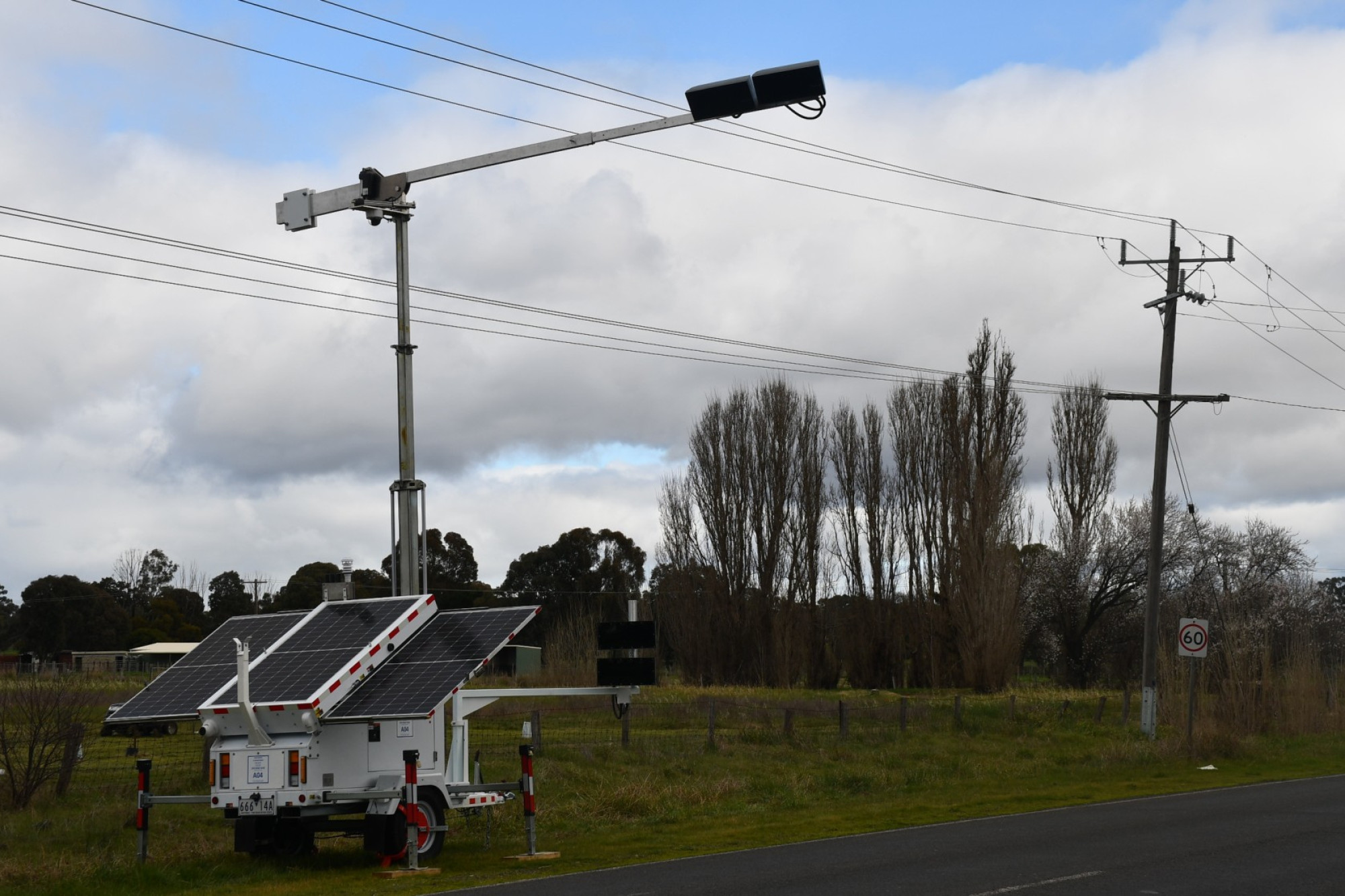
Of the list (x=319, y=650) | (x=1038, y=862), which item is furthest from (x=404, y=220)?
(x=1038, y=862)

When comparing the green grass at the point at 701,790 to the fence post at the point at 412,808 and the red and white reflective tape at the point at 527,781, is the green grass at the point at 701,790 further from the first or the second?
the red and white reflective tape at the point at 527,781

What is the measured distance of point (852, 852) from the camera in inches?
562

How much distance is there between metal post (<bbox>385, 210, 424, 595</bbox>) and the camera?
14.6 metres

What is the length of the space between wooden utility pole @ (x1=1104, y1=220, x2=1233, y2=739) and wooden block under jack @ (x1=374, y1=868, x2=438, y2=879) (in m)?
23.1

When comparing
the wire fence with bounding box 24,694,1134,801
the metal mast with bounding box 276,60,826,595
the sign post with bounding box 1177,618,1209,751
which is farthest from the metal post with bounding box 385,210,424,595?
the sign post with bounding box 1177,618,1209,751

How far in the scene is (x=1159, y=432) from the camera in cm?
3378

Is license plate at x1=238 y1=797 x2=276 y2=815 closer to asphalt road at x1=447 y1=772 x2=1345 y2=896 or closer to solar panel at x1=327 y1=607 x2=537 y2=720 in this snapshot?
solar panel at x1=327 y1=607 x2=537 y2=720

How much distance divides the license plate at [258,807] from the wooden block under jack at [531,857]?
263 cm

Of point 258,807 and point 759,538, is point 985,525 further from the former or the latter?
point 258,807

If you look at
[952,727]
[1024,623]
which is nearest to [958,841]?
[952,727]

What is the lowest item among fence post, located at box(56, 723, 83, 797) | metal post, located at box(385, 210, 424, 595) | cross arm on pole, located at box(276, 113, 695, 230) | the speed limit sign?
fence post, located at box(56, 723, 83, 797)

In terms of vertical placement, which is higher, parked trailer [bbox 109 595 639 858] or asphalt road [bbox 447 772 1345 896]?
parked trailer [bbox 109 595 639 858]

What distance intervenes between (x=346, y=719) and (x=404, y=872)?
156 cm

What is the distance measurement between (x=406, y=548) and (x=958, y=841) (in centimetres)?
673
